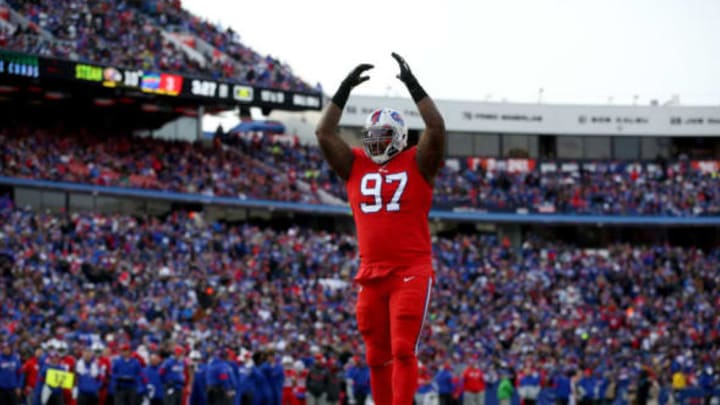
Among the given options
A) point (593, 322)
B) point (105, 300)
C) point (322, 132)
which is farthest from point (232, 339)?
point (322, 132)

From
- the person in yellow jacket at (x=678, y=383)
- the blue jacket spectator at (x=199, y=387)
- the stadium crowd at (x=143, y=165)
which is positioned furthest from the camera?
the stadium crowd at (x=143, y=165)

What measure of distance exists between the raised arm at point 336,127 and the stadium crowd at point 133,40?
28.1 metres

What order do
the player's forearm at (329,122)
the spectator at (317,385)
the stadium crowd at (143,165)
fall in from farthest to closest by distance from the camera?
the stadium crowd at (143,165)
the spectator at (317,385)
the player's forearm at (329,122)

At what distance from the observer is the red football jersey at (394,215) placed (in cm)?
765

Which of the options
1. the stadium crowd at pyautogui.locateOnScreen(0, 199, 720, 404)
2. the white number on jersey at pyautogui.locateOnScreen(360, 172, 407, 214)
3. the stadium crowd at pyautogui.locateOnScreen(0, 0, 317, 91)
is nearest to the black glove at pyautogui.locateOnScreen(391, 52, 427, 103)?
the white number on jersey at pyautogui.locateOnScreen(360, 172, 407, 214)

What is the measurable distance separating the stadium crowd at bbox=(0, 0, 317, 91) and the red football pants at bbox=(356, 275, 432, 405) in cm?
2853

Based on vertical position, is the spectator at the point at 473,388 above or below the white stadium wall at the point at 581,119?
below

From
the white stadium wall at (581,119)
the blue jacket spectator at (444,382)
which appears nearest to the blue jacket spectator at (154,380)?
the blue jacket spectator at (444,382)

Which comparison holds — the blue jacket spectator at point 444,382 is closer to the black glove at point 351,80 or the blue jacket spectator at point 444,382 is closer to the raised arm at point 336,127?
the raised arm at point 336,127

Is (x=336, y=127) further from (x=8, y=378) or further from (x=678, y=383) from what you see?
(x=678, y=383)

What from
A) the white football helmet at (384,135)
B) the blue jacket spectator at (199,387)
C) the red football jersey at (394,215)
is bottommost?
the blue jacket spectator at (199,387)

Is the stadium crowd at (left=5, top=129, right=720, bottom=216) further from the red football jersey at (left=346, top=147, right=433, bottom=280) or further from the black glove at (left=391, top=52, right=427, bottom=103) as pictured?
the black glove at (left=391, top=52, right=427, bottom=103)

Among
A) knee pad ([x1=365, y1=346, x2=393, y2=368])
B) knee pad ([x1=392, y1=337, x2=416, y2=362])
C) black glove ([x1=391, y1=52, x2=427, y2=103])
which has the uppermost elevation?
black glove ([x1=391, y1=52, x2=427, y2=103])

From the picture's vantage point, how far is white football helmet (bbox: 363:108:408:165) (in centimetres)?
759
